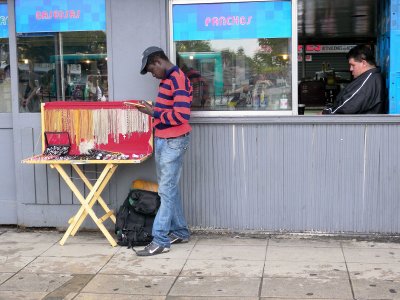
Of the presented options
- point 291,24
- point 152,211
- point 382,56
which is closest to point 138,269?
point 152,211

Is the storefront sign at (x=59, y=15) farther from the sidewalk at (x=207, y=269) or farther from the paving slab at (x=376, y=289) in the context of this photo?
the paving slab at (x=376, y=289)

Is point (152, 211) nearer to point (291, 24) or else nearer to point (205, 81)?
point (205, 81)

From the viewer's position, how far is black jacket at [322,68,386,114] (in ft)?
19.7

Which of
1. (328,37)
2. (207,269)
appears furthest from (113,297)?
(328,37)

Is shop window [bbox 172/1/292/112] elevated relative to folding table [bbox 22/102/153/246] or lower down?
elevated

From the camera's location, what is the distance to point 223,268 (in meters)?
5.23

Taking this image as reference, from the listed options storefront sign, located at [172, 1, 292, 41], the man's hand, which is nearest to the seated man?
storefront sign, located at [172, 1, 292, 41]

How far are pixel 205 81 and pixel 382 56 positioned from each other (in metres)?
1.96

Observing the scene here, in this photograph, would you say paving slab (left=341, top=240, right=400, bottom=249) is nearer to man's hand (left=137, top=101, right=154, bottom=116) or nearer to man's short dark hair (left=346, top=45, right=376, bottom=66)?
man's short dark hair (left=346, top=45, right=376, bottom=66)

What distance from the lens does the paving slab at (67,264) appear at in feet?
17.2

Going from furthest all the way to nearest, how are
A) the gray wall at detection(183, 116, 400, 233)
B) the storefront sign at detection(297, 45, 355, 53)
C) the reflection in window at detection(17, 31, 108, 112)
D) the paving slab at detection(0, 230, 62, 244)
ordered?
the storefront sign at detection(297, 45, 355, 53), the reflection in window at detection(17, 31, 108, 112), the paving slab at detection(0, 230, 62, 244), the gray wall at detection(183, 116, 400, 233)

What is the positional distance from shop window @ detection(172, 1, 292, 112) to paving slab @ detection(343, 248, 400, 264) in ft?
5.23

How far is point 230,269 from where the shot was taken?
17.1 feet

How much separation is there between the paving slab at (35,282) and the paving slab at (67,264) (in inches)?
4.7
